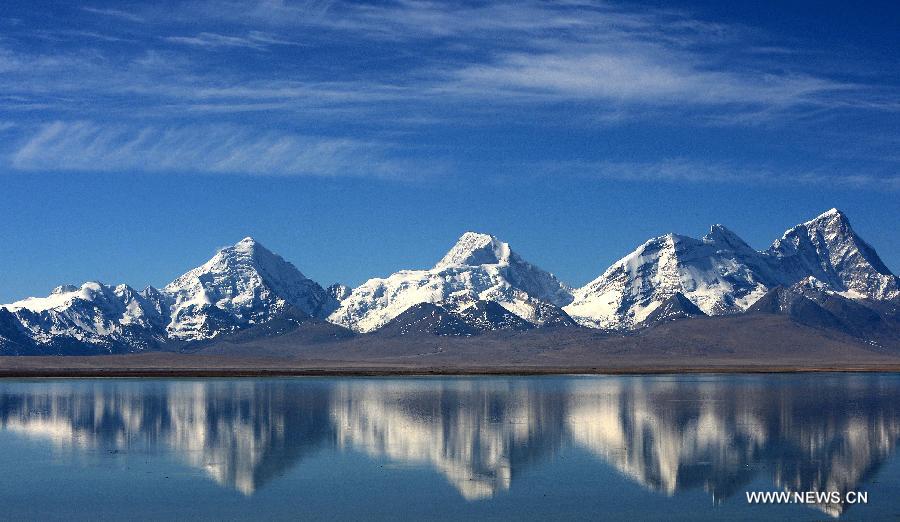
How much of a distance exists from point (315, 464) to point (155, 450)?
495 inches

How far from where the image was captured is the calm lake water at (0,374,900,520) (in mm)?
49750

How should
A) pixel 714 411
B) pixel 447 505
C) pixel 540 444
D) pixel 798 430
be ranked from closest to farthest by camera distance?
pixel 447 505 → pixel 540 444 → pixel 798 430 → pixel 714 411

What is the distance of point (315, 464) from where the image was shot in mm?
63750

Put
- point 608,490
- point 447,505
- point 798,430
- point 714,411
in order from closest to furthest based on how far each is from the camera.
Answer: point 447,505
point 608,490
point 798,430
point 714,411

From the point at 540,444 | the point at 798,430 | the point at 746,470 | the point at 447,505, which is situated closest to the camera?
the point at 447,505

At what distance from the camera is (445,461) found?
213 ft

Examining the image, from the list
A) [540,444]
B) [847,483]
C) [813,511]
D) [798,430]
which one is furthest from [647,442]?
[813,511]

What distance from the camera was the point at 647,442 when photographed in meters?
74.1

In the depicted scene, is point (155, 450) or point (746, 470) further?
point (155, 450)

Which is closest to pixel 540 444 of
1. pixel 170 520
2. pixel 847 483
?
pixel 847 483

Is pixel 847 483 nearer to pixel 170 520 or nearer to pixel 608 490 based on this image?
pixel 608 490

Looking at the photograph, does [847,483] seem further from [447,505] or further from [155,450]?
[155,450]

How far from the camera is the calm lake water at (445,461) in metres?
Answer: 49.8

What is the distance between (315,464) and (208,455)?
798 centimetres
